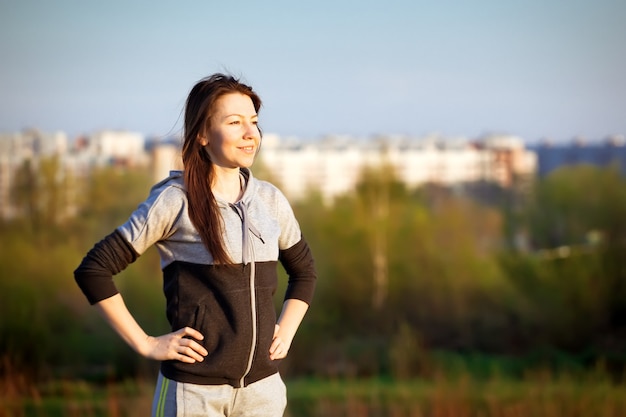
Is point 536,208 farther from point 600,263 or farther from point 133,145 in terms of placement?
point 133,145

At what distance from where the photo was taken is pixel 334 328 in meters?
17.2

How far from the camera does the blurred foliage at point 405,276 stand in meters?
15.2

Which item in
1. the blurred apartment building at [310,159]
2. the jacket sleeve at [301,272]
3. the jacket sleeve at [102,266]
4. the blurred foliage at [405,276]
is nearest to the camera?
the jacket sleeve at [102,266]

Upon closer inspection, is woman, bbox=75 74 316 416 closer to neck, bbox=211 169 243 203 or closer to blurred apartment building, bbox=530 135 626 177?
neck, bbox=211 169 243 203

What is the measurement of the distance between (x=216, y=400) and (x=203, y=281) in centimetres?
24

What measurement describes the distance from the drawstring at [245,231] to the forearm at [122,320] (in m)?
0.26

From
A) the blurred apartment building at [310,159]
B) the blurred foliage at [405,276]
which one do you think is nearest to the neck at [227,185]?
the blurred apartment building at [310,159]

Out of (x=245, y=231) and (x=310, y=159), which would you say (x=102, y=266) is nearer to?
(x=245, y=231)

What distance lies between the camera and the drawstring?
6.11ft

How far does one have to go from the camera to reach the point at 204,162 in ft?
6.39

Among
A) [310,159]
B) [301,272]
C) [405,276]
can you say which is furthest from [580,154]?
[301,272]

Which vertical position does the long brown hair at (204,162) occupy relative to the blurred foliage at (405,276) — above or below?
above

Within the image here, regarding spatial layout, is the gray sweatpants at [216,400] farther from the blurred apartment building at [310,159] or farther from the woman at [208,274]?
the blurred apartment building at [310,159]

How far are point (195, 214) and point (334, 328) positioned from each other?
15.5 metres
